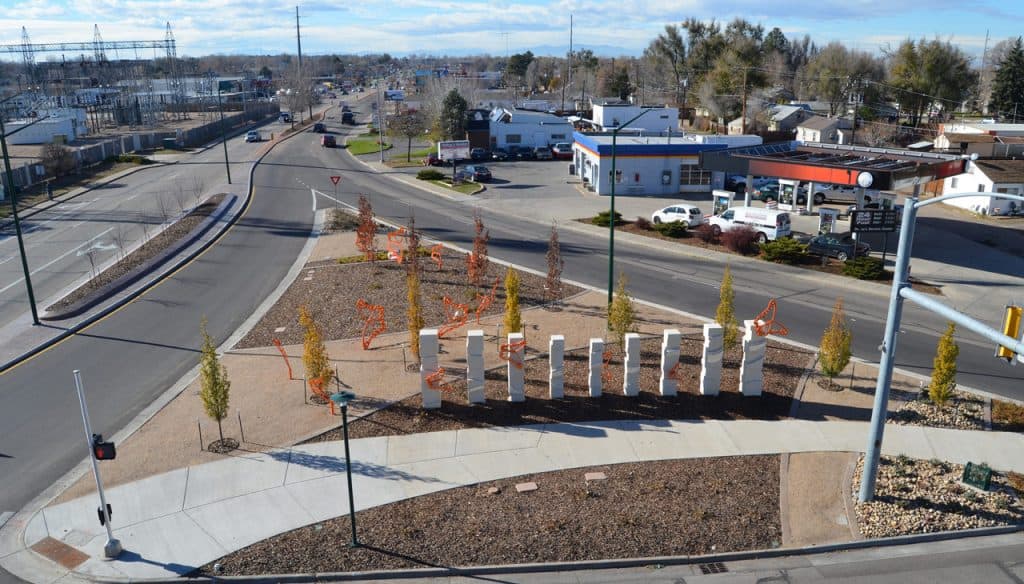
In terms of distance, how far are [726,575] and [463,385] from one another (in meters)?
8.96

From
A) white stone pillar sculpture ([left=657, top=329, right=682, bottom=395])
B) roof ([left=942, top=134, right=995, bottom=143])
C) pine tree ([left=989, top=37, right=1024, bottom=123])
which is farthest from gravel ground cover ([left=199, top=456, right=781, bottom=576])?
pine tree ([left=989, top=37, right=1024, bottom=123])

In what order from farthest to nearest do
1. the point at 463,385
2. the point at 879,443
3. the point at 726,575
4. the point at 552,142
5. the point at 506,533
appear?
the point at 552,142 < the point at 463,385 < the point at 879,443 < the point at 506,533 < the point at 726,575

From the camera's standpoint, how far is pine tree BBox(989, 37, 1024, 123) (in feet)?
267

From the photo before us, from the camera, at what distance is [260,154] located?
70500 mm

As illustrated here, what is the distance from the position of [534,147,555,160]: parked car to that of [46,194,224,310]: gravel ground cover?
29.6 meters

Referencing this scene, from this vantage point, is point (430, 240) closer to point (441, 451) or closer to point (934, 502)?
point (441, 451)

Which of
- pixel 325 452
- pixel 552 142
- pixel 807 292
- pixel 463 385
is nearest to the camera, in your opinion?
pixel 325 452

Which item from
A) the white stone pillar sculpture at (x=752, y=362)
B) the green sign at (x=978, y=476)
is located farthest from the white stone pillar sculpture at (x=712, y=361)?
the green sign at (x=978, y=476)

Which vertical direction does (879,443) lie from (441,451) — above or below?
above

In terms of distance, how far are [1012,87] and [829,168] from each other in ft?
205

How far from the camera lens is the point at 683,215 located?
39.7 metres

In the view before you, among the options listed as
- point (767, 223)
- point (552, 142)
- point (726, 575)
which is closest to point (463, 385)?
point (726, 575)

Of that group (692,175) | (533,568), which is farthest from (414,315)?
(692,175)

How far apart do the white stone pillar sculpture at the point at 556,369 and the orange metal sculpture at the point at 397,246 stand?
13990 mm
